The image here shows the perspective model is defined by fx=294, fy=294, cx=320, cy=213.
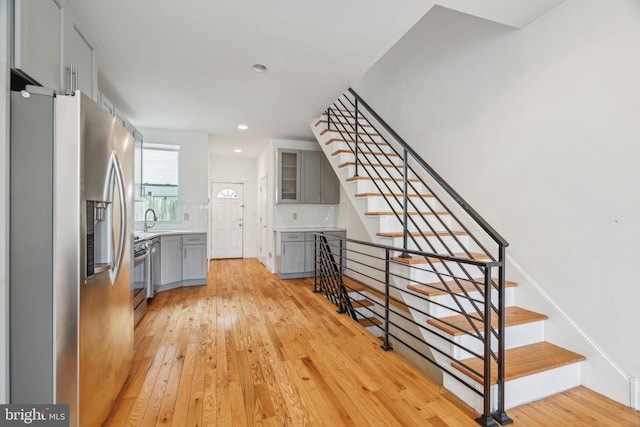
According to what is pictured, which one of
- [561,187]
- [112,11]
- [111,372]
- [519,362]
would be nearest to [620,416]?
[519,362]

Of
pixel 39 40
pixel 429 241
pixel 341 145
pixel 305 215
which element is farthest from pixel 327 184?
pixel 39 40

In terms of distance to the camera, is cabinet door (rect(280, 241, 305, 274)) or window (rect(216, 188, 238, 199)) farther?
window (rect(216, 188, 238, 199))

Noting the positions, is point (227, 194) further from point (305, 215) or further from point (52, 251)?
point (52, 251)

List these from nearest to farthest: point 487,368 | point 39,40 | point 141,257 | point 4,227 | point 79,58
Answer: point 4,227 → point 39,40 → point 487,368 → point 79,58 → point 141,257

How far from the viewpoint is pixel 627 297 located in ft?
5.92

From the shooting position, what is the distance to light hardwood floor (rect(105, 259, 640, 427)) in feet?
5.33

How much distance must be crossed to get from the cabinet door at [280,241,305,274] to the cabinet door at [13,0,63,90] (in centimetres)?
378

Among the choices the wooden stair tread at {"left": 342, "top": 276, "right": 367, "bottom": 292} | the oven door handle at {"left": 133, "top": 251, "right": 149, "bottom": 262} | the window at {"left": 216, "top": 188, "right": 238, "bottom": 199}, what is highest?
the window at {"left": 216, "top": 188, "right": 238, "bottom": 199}

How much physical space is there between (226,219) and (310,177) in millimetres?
2932

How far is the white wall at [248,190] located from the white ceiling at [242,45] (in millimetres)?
3502

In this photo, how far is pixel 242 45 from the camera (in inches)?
96.2

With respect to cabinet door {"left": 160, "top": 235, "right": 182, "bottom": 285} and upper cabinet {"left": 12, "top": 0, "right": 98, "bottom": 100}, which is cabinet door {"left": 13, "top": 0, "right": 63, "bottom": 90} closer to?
upper cabinet {"left": 12, "top": 0, "right": 98, "bottom": 100}

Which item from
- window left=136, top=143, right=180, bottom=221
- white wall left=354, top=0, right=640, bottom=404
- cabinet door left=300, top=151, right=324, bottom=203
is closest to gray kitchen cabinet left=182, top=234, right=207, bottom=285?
window left=136, top=143, right=180, bottom=221

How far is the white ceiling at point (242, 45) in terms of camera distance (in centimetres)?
201
